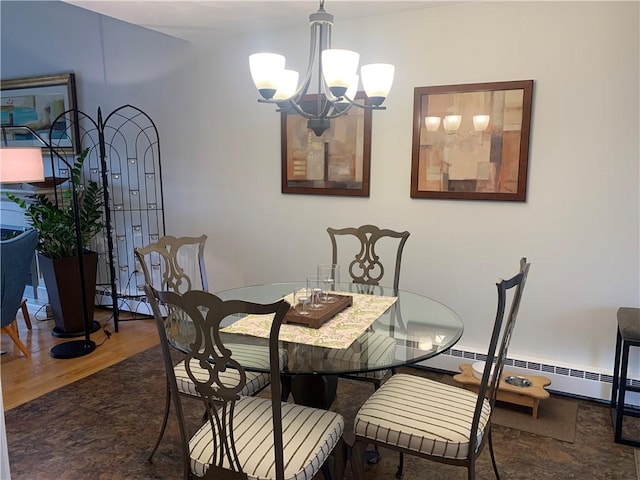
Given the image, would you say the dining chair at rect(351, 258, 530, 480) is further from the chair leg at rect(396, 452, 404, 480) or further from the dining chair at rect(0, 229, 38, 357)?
the dining chair at rect(0, 229, 38, 357)

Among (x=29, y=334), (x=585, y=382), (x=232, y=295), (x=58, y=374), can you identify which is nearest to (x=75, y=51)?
(x=29, y=334)

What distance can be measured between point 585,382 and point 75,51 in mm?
4778

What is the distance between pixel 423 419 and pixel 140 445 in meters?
1.48

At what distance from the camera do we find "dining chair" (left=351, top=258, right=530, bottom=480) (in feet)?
5.36

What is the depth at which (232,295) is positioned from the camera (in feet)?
8.30

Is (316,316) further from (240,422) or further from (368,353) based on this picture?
(240,422)

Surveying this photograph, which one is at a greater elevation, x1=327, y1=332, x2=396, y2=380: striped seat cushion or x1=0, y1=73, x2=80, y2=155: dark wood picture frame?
x1=0, y1=73, x2=80, y2=155: dark wood picture frame

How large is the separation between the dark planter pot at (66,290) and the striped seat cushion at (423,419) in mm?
2841

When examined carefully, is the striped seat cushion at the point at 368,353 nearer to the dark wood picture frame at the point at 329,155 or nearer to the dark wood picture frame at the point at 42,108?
the dark wood picture frame at the point at 329,155

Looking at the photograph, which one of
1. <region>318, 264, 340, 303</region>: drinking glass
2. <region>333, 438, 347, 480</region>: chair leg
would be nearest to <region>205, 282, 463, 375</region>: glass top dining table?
<region>318, 264, 340, 303</region>: drinking glass

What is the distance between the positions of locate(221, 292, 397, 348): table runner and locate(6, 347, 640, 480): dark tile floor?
74cm

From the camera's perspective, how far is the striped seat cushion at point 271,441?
1508 millimetres

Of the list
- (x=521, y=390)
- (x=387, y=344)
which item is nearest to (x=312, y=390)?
(x=387, y=344)

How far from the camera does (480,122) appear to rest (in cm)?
283
